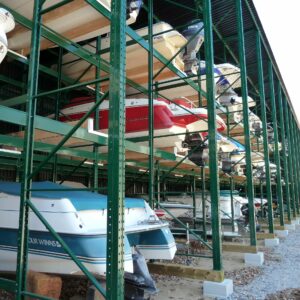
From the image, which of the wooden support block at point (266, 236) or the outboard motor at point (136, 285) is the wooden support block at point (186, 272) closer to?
the outboard motor at point (136, 285)

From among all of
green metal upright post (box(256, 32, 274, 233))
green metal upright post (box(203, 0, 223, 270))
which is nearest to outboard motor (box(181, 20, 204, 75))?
green metal upright post (box(203, 0, 223, 270))

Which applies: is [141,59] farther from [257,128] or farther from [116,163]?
[257,128]

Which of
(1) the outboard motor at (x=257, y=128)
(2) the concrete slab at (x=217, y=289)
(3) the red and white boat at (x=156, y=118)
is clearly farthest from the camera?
(1) the outboard motor at (x=257, y=128)

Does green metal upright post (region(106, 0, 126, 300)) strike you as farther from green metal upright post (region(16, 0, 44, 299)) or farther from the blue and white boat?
green metal upright post (region(16, 0, 44, 299))

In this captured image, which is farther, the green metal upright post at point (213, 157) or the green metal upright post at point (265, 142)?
the green metal upright post at point (265, 142)

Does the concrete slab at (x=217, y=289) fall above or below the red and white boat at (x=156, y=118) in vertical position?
below

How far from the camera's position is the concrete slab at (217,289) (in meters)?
4.51

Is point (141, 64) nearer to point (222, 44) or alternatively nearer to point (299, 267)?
point (299, 267)

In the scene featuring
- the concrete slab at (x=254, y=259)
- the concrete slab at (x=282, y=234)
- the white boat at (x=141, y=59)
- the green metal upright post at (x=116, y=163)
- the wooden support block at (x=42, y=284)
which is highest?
the white boat at (x=141, y=59)

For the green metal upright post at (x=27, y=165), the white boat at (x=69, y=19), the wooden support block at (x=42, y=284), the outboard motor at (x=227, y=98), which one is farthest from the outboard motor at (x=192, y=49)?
the wooden support block at (x=42, y=284)

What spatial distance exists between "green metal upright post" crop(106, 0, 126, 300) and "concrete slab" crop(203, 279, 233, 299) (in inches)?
98.9

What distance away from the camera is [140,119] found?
6312 mm

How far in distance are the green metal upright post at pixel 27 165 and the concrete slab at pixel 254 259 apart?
4.89 meters

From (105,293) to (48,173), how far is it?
619cm
